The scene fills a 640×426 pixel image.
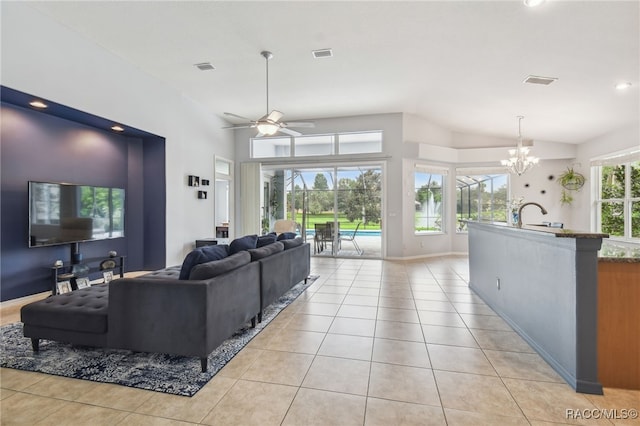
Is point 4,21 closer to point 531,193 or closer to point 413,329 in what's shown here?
point 413,329

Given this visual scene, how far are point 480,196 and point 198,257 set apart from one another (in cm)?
807

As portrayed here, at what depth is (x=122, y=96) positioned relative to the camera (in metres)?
4.67

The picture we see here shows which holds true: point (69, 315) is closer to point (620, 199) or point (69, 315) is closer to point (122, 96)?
point (122, 96)

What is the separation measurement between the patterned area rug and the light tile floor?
0.25ft

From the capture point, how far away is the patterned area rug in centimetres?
216

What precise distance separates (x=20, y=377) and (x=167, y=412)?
1.32 m

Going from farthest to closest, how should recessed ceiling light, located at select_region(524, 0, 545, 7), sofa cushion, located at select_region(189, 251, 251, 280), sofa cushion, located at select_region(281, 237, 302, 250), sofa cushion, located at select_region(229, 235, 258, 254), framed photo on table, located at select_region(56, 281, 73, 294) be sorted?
1. sofa cushion, located at select_region(281, 237, 302, 250)
2. framed photo on table, located at select_region(56, 281, 73, 294)
3. sofa cushion, located at select_region(229, 235, 258, 254)
4. recessed ceiling light, located at select_region(524, 0, 545, 7)
5. sofa cushion, located at select_region(189, 251, 251, 280)

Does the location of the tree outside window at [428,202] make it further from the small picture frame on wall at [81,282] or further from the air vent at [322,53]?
the small picture frame on wall at [81,282]

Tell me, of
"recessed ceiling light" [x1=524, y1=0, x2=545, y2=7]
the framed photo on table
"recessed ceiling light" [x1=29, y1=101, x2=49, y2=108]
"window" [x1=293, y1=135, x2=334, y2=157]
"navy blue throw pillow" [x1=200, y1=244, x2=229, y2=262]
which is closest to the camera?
"navy blue throw pillow" [x1=200, y1=244, x2=229, y2=262]

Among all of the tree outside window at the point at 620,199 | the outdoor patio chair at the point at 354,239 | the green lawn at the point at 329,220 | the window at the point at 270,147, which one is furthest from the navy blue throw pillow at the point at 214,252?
the tree outside window at the point at 620,199

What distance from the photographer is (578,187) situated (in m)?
7.46

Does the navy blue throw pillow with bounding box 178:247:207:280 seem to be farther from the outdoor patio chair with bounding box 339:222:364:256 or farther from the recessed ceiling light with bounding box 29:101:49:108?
the outdoor patio chair with bounding box 339:222:364:256

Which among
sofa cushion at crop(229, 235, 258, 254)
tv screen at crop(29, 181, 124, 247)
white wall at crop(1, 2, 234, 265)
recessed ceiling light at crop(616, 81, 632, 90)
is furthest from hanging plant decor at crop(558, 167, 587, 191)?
tv screen at crop(29, 181, 124, 247)

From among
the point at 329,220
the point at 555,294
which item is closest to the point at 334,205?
the point at 329,220
